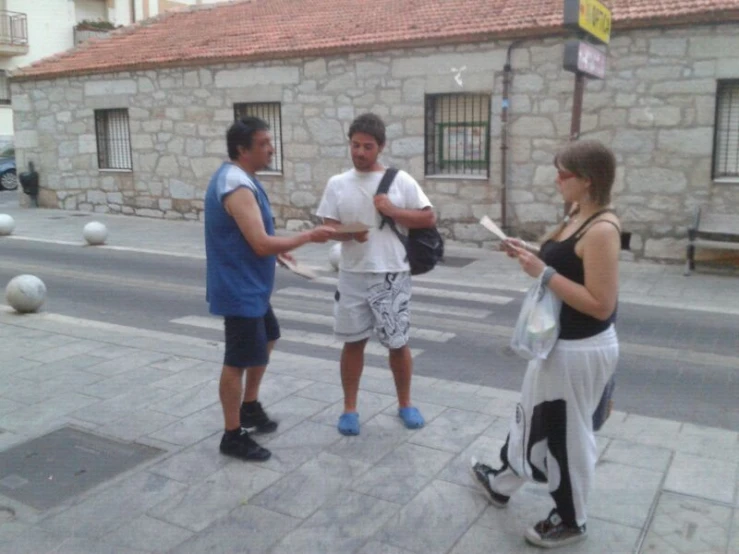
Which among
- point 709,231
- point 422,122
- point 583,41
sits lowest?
point 709,231

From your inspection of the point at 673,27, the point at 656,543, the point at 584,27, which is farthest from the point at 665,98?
the point at 656,543

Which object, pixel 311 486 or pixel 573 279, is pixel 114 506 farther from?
pixel 573 279

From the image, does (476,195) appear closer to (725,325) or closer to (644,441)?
(725,325)

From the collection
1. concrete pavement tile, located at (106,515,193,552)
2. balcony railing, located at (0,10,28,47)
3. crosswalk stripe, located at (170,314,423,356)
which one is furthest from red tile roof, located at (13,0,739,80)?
balcony railing, located at (0,10,28,47)

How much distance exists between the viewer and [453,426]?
4.50 metres

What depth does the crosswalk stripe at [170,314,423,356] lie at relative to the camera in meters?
6.50

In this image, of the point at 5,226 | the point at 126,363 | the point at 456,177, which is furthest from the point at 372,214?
the point at 5,226

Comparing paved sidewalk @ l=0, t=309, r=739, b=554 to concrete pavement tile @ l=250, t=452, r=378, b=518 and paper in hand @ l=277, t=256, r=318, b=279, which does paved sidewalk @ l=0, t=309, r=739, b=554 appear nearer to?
concrete pavement tile @ l=250, t=452, r=378, b=518

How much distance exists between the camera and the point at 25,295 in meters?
7.62

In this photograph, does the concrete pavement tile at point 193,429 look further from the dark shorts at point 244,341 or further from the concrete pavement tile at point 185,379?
the dark shorts at point 244,341

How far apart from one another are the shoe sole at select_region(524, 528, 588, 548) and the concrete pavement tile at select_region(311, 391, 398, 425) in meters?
1.59

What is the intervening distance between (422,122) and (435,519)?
415 inches

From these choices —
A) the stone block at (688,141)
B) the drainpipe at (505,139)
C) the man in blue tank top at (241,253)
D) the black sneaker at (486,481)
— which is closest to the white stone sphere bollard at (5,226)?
the drainpipe at (505,139)

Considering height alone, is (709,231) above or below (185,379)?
above
